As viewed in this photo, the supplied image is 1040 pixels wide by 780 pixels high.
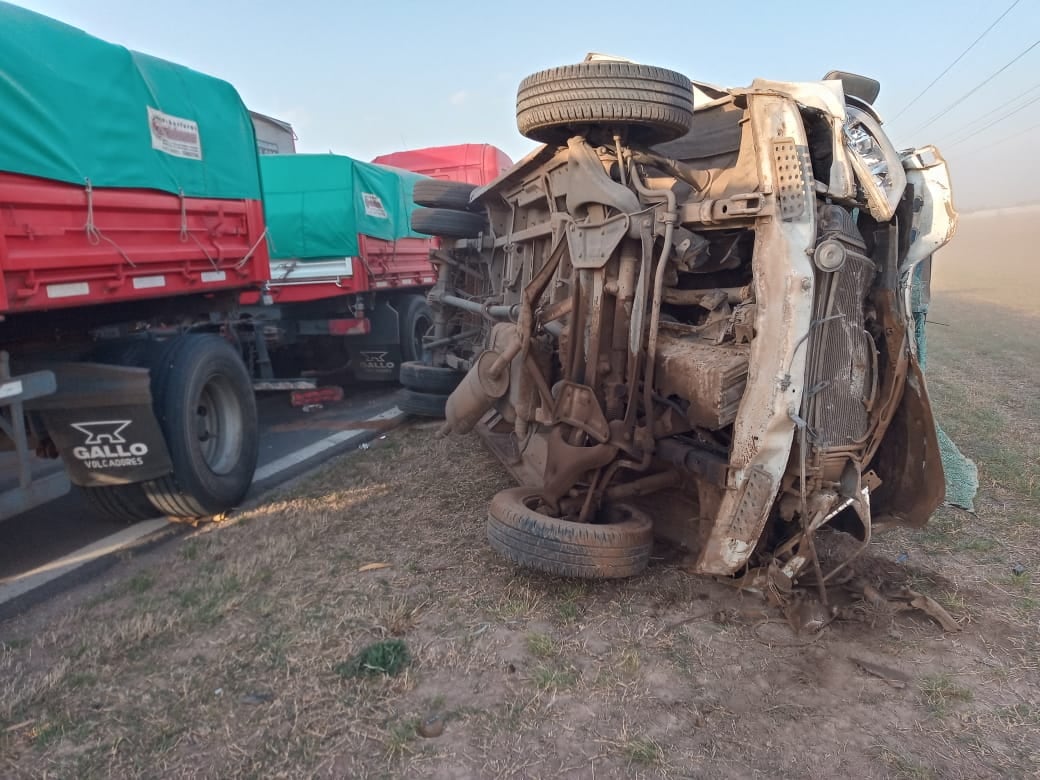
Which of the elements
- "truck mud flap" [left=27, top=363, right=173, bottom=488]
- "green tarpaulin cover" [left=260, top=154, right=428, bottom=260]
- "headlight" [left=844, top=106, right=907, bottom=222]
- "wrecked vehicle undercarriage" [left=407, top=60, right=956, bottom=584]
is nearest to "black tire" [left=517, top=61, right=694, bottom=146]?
"wrecked vehicle undercarriage" [left=407, top=60, right=956, bottom=584]

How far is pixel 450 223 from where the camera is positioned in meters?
6.28

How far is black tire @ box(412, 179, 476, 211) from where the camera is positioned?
6.36 m

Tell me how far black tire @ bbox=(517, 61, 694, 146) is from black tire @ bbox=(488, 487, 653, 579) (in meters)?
1.70

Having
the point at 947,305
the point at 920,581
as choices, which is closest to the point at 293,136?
the point at 920,581

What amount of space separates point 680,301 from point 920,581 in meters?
1.68

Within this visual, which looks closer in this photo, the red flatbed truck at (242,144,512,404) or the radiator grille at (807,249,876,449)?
the radiator grille at (807,249,876,449)

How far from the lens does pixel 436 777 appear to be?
221 centimetres

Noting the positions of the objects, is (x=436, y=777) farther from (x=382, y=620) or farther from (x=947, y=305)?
(x=947, y=305)

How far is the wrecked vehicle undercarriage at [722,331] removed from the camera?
9.27ft

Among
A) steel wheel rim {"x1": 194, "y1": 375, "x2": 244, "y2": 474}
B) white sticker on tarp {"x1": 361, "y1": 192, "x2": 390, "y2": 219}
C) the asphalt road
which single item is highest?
white sticker on tarp {"x1": 361, "y1": 192, "x2": 390, "y2": 219}

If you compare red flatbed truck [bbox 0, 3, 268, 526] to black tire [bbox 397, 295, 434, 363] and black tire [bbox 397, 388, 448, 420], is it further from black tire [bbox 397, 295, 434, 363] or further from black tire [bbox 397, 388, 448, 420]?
black tire [bbox 397, 295, 434, 363]

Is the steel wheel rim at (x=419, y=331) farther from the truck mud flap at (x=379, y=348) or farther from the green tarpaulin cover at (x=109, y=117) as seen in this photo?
the green tarpaulin cover at (x=109, y=117)

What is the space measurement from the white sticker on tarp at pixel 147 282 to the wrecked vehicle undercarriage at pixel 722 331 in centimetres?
200

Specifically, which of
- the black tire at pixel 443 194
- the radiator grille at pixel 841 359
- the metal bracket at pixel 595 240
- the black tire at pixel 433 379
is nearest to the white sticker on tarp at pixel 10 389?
the metal bracket at pixel 595 240
